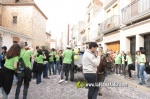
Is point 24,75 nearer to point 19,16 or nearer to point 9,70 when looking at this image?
point 9,70

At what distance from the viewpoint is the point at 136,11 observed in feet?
49.7

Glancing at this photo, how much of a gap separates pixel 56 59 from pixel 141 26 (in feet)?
21.2

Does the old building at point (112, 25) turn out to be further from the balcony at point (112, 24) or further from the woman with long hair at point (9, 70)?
the woman with long hair at point (9, 70)

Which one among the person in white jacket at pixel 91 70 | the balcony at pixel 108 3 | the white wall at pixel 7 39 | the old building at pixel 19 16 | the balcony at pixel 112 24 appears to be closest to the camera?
the person in white jacket at pixel 91 70

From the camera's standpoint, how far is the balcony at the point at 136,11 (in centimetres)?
1328

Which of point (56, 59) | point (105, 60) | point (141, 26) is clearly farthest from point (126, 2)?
point (105, 60)

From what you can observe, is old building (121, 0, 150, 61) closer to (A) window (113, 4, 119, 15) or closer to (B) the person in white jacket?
(A) window (113, 4, 119, 15)

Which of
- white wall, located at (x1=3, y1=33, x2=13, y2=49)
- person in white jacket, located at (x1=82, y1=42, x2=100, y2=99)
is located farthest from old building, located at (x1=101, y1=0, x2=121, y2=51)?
person in white jacket, located at (x1=82, y1=42, x2=100, y2=99)

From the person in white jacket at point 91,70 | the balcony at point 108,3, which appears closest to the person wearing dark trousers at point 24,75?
the person in white jacket at point 91,70

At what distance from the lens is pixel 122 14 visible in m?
17.4

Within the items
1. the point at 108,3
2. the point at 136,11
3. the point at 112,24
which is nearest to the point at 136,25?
the point at 136,11

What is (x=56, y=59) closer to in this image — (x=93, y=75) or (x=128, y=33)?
(x=128, y=33)

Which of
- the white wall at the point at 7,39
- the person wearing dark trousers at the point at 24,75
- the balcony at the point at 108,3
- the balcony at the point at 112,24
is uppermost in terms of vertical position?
the balcony at the point at 108,3

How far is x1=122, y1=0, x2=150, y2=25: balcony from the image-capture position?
523 inches
